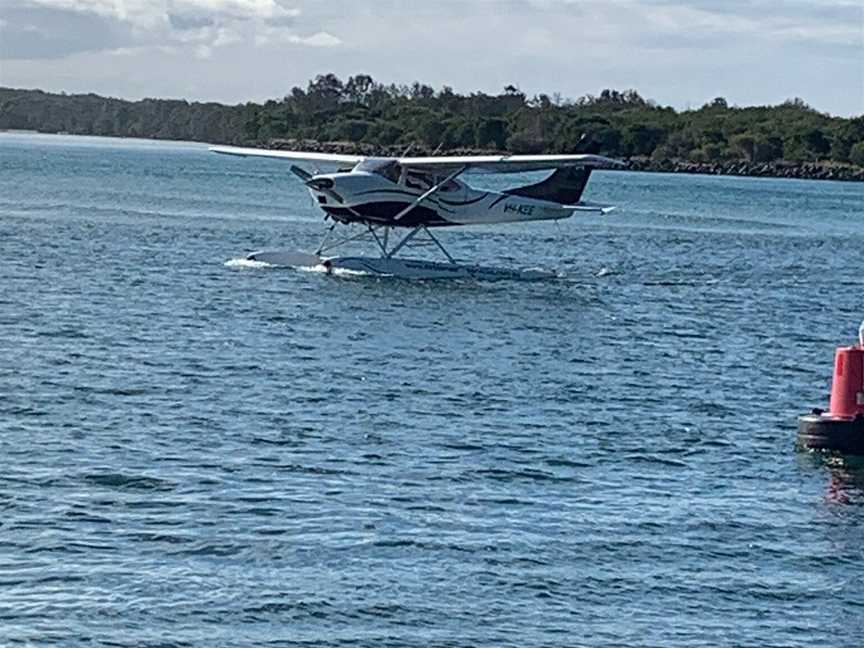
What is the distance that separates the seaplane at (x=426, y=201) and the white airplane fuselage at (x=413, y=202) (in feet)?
0.05

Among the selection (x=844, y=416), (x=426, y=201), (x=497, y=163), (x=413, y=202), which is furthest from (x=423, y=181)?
(x=844, y=416)

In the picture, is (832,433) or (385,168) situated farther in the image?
(385,168)

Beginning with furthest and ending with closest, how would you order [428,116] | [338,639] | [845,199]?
[428,116] < [845,199] < [338,639]

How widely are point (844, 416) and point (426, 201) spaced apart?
57.9 ft

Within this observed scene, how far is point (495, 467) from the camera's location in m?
15.6

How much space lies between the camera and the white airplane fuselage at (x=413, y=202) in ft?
106

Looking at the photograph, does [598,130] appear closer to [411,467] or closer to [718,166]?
[718,166]

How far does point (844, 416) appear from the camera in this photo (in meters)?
16.7

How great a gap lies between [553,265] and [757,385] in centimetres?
1818

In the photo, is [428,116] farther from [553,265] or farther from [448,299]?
[448,299]

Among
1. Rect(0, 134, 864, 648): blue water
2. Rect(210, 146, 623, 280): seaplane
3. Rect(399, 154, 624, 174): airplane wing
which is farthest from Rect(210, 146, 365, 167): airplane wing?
Rect(0, 134, 864, 648): blue water

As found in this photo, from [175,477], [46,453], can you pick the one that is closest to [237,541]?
[175,477]

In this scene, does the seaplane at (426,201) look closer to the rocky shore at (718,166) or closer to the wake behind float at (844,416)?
the wake behind float at (844,416)

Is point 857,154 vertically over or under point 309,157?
over
